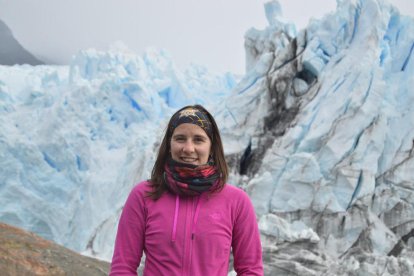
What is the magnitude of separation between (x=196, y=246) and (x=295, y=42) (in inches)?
347

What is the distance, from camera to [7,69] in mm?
19547

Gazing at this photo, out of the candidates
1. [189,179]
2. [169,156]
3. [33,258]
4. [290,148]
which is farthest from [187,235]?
[290,148]

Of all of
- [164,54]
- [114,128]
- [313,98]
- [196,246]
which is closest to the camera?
[196,246]

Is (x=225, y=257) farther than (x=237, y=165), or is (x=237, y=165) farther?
(x=237, y=165)

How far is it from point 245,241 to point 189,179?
25 cm

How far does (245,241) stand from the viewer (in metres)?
1.20

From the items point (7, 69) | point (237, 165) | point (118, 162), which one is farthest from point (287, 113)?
point (7, 69)

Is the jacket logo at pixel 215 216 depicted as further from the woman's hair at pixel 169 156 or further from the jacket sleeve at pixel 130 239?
the jacket sleeve at pixel 130 239

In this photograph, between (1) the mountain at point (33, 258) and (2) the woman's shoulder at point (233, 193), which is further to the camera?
(1) the mountain at point (33, 258)

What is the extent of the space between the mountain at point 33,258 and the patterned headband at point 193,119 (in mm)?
2435

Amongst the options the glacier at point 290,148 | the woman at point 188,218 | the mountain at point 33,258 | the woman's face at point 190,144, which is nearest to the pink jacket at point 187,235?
the woman at point 188,218

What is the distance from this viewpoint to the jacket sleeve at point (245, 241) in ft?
3.94

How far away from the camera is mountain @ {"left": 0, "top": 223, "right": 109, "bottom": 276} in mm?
3141

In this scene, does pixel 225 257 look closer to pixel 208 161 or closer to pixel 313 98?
pixel 208 161
